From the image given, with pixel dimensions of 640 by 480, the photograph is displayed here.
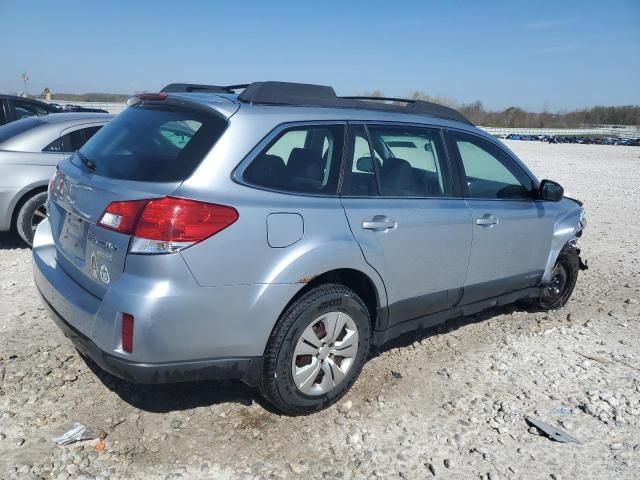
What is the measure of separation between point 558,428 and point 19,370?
11.1ft

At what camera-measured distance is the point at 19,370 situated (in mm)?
3539

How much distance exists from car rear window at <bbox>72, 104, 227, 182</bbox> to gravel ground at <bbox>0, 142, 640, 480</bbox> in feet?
4.50

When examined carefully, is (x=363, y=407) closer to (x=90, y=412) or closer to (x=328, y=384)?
(x=328, y=384)

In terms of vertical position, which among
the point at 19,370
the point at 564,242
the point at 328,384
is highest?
the point at 564,242

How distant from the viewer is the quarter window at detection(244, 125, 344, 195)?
2869mm

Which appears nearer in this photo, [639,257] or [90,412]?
[90,412]

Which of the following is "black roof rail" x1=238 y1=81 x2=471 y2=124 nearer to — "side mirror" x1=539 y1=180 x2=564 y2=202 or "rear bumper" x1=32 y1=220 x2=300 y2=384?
"rear bumper" x1=32 y1=220 x2=300 y2=384

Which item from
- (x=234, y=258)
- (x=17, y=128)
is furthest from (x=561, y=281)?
(x=17, y=128)

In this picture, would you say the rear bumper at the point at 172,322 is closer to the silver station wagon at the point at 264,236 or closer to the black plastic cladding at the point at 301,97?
the silver station wagon at the point at 264,236

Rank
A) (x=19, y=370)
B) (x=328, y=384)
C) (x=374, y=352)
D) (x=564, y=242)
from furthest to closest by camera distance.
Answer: (x=564, y=242) < (x=374, y=352) < (x=19, y=370) < (x=328, y=384)

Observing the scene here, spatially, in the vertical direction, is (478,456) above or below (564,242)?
below

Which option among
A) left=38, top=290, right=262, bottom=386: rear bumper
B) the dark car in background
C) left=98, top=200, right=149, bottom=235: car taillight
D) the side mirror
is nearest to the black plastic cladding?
left=98, top=200, right=149, bottom=235: car taillight

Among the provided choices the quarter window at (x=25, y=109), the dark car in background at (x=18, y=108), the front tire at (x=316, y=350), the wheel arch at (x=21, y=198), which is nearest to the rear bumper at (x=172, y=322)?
the front tire at (x=316, y=350)

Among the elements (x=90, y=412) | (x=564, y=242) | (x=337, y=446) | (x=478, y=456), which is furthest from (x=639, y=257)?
(x=90, y=412)
